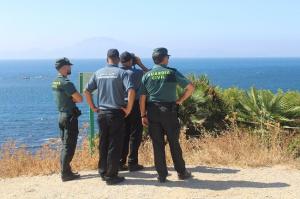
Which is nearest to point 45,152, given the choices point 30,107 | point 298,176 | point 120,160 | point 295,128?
point 120,160

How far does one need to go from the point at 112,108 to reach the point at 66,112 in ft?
2.65

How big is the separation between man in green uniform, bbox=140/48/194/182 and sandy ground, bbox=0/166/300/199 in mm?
417

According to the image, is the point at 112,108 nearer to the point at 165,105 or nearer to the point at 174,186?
the point at 165,105

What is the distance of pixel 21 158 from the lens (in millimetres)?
9758

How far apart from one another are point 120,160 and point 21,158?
1.93 meters

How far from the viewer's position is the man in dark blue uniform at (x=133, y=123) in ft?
28.8

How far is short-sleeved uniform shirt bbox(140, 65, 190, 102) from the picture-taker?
809cm

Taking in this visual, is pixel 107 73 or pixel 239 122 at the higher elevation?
pixel 107 73

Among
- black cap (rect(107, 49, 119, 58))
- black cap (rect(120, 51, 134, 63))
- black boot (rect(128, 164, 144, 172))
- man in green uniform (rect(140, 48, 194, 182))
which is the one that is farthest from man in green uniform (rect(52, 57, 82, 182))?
man in green uniform (rect(140, 48, 194, 182))

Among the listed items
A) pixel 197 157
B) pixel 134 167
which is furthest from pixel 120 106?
pixel 197 157

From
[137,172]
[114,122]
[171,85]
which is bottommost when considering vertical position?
[137,172]

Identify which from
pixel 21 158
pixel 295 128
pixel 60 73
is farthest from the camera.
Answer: pixel 295 128

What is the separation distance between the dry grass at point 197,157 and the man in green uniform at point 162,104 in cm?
146

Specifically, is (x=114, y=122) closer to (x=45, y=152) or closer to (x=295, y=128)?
(x=45, y=152)
